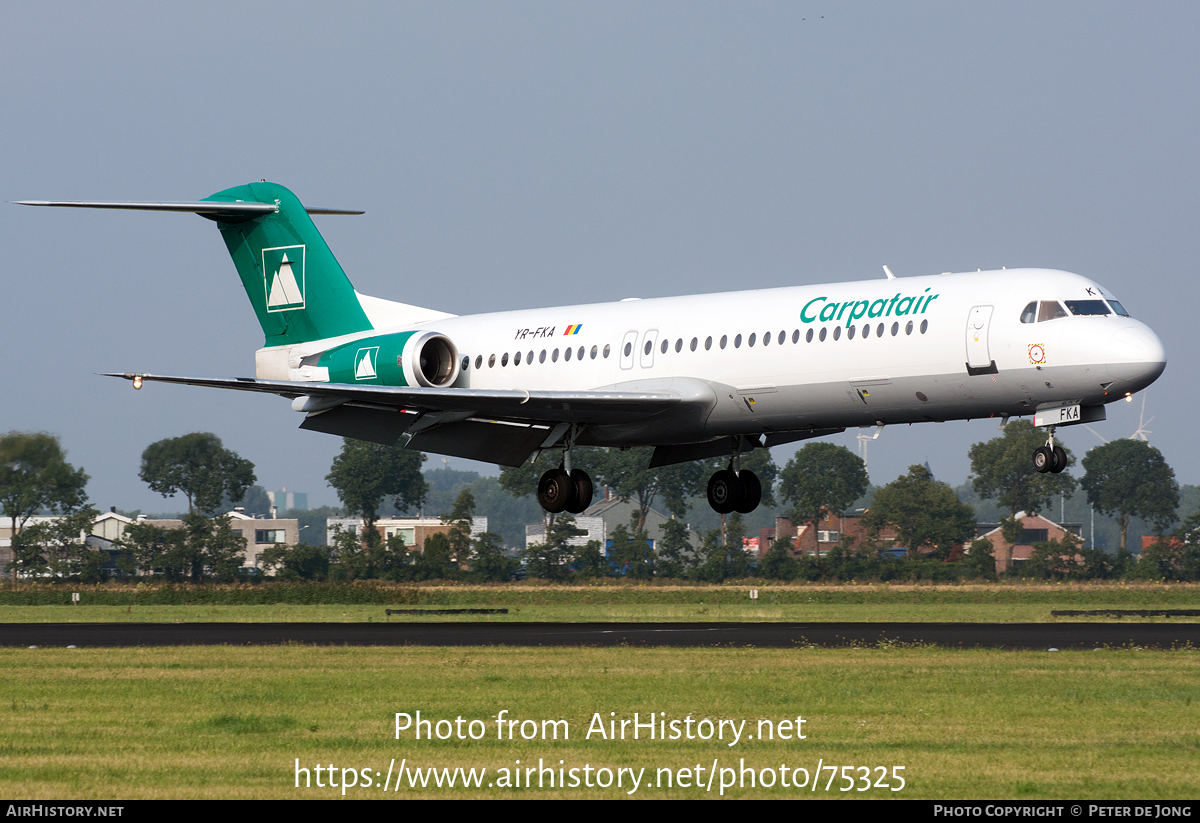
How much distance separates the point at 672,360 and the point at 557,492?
3697 mm

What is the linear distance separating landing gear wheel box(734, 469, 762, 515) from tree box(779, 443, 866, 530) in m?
76.2

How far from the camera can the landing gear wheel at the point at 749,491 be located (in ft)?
91.8

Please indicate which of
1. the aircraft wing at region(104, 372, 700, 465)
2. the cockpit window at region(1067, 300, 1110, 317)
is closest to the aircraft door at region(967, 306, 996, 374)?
the cockpit window at region(1067, 300, 1110, 317)

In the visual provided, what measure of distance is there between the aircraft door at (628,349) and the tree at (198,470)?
68084mm

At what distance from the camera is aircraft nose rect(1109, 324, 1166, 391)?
21.2 metres

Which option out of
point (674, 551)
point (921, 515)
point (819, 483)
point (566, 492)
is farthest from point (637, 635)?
point (819, 483)

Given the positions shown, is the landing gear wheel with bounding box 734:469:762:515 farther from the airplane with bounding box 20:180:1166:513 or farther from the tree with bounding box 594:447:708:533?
the tree with bounding box 594:447:708:533

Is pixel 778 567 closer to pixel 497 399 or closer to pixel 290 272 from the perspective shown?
pixel 290 272

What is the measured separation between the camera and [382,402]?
26.9 meters

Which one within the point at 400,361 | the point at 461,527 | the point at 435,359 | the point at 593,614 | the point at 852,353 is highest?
the point at 435,359

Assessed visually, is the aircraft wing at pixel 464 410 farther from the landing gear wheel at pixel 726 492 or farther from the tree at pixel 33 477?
the tree at pixel 33 477

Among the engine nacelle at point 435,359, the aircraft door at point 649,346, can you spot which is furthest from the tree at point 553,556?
the aircraft door at point 649,346

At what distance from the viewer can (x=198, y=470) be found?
92750mm
